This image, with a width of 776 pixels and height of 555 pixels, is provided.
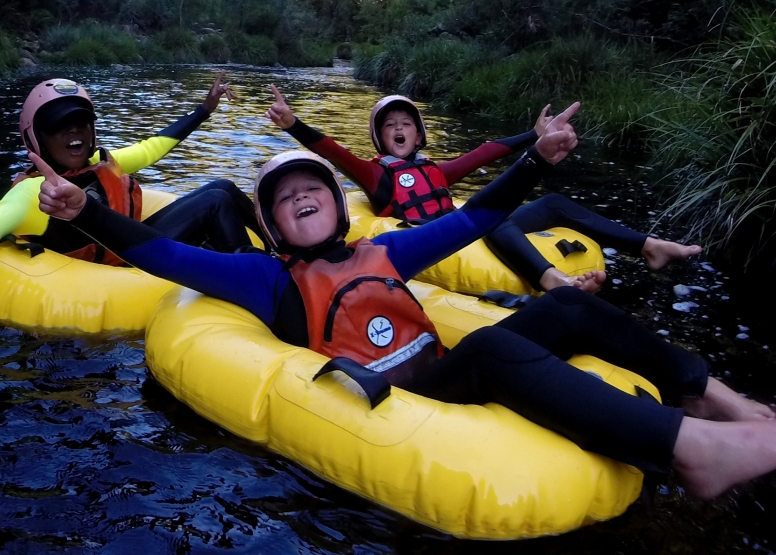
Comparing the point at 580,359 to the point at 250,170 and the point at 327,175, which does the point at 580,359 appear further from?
the point at 250,170

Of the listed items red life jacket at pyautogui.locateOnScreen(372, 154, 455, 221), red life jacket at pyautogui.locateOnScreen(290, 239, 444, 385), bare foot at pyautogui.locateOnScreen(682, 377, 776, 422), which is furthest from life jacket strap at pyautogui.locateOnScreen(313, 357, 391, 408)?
red life jacket at pyautogui.locateOnScreen(372, 154, 455, 221)

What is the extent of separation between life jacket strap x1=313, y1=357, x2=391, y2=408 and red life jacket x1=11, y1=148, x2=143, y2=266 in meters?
1.98

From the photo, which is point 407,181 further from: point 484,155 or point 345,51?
point 345,51

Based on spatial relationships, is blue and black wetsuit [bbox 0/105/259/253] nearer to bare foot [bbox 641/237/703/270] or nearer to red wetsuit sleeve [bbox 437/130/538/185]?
red wetsuit sleeve [bbox 437/130/538/185]

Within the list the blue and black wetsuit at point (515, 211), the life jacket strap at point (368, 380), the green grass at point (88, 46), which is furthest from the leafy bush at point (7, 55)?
the life jacket strap at point (368, 380)

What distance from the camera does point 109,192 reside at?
4.05m

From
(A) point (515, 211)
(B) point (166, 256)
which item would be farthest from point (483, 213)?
(A) point (515, 211)

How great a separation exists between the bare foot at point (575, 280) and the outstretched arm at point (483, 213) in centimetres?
56

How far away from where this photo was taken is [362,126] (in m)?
11.7

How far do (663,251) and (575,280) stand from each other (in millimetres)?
617

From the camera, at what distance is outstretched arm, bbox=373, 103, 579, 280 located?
277 cm

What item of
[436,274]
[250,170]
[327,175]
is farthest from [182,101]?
[327,175]

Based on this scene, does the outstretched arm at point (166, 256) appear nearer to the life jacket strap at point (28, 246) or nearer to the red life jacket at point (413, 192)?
the life jacket strap at point (28, 246)

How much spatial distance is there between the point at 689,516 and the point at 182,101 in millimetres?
12845
